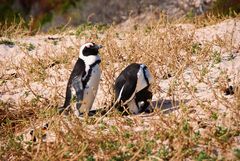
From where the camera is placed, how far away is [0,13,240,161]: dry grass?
457 cm

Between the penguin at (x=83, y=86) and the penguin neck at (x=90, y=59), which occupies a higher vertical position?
the penguin neck at (x=90, y=59)

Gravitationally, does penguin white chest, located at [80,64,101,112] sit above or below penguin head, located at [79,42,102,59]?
below

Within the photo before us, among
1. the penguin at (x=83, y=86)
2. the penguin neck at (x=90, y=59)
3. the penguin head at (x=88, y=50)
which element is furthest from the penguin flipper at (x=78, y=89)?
the penguin head at (x=88, y=50)

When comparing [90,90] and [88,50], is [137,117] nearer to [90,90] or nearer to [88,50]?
[90,90]

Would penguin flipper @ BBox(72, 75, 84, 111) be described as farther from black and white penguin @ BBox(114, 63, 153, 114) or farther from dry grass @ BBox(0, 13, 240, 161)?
black and white penguin @ BBox(114, 63, 153, 114)

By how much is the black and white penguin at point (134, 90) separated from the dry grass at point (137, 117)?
0.16 m

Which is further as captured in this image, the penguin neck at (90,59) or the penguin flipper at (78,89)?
the penguin neck at (90,59)

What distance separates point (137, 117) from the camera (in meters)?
5.08

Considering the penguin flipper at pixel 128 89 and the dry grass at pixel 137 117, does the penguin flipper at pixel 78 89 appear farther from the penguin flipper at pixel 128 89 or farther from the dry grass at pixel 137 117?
the penguin flipper at pixel 128 89

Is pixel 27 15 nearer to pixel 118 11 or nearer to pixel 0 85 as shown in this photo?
pixel 118 11

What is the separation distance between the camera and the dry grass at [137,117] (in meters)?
4.57

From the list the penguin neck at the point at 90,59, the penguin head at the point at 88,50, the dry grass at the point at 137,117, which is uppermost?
the penguin head at the point at 88,50

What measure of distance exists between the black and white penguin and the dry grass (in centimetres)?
16

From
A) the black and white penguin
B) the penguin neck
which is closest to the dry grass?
the black and white penguin
